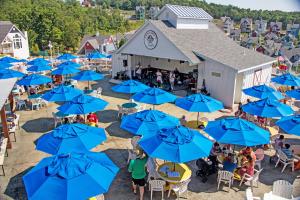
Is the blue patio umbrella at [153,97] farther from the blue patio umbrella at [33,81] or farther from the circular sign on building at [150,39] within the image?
the circular sign on building at [150,39]

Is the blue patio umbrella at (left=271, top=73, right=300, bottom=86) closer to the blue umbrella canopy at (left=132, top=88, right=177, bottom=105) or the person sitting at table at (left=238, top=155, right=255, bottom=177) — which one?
the blue umbrella canopy at (left=132, top=88, right=177, bottom=105)

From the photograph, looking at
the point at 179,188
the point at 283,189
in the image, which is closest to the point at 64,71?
the point at 179,188

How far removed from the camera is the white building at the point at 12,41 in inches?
1790

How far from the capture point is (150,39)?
2278 centimetres

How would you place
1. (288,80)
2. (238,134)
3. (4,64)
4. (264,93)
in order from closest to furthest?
(238,134) < (264,93) < (288,80) < (4,64)

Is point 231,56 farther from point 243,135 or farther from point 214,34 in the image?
point 243,135

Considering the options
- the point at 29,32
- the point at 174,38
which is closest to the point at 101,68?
the point at 174,38

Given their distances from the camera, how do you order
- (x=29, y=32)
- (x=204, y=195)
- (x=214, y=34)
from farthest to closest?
(x=29, y=32), (x=214, y=34), (x=204, y=195)

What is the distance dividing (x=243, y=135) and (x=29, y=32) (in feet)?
212

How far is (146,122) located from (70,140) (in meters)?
3.18

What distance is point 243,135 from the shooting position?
10039mm

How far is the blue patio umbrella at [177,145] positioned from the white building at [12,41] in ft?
143

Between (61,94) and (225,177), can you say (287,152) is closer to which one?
(225,177)

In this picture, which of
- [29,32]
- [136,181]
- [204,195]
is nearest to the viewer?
[136,181]
